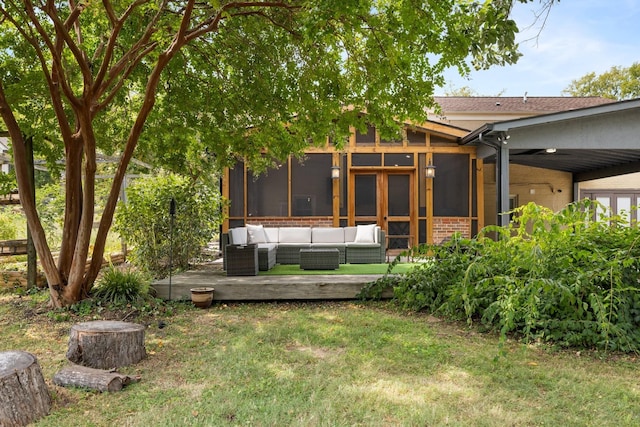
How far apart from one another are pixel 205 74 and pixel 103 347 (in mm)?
4965

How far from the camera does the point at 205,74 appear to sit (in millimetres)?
7375

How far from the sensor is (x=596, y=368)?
12.1ft

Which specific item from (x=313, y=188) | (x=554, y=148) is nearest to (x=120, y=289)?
(x=313, y=188)

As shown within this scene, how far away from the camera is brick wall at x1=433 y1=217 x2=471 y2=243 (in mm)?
10453

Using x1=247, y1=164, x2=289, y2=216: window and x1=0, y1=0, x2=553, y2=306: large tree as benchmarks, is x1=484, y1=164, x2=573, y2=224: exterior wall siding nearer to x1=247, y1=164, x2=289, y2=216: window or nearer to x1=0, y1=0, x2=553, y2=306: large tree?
x1=247, y1=164, x2=289, y2=216: window

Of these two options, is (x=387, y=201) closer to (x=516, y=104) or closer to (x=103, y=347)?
(x=516, y=104)

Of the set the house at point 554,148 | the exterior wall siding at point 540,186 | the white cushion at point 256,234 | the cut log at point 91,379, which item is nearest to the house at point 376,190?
the house at point 554,148

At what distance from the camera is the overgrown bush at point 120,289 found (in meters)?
5.75

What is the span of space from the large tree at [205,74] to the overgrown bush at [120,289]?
18 centimetres

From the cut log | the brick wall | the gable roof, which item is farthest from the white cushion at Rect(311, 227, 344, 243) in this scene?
the cut log

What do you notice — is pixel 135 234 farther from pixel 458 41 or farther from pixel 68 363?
pixel 458 41

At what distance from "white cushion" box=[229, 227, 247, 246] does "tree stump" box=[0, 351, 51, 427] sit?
532cm

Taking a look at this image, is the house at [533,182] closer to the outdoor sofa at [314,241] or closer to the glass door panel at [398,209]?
the glass door panel at [398,209]

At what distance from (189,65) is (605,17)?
637cm
